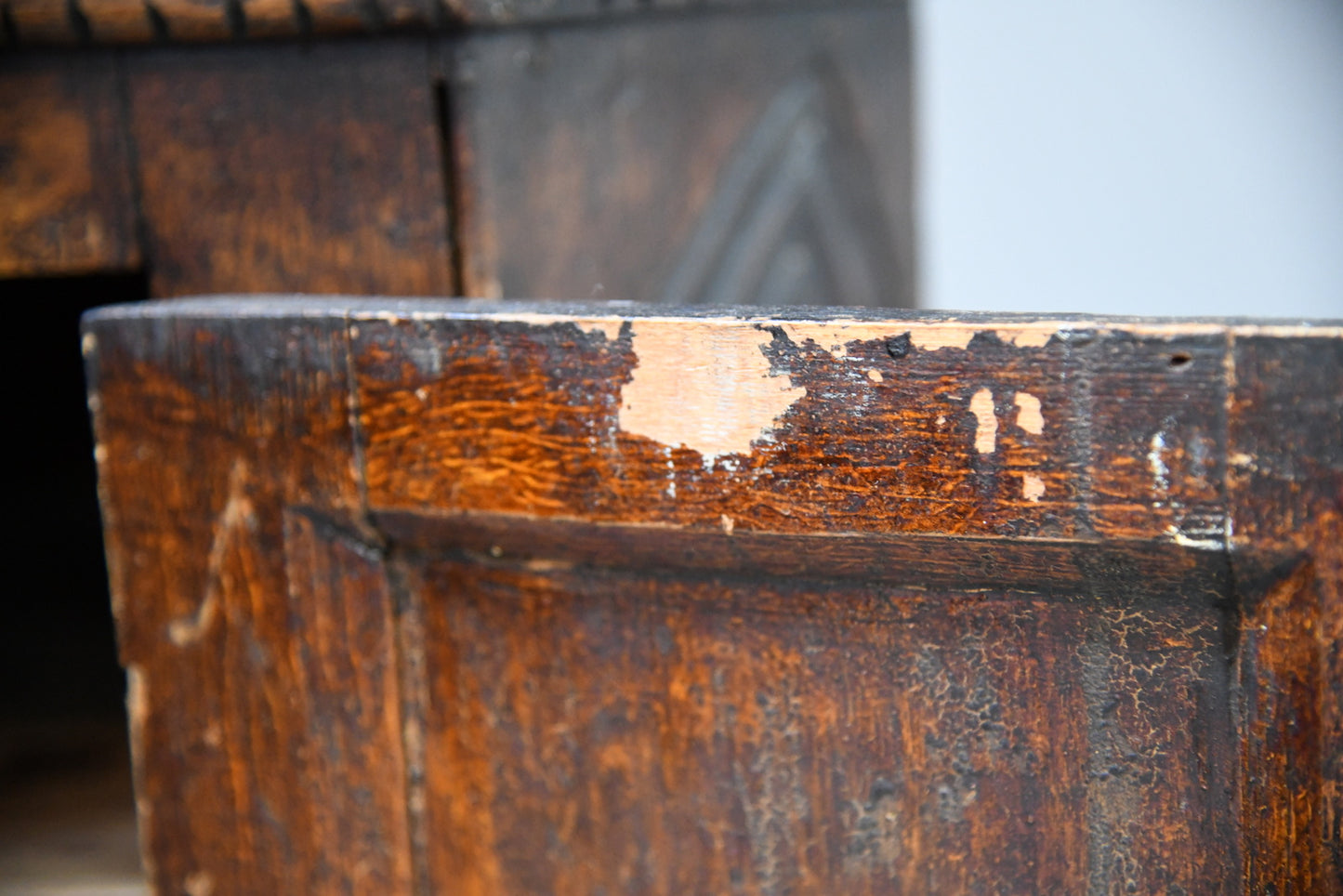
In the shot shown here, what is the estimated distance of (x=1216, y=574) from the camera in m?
0.39

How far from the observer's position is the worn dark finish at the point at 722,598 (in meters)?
0.39

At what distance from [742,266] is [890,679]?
67cm

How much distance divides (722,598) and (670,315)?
13 centimetres

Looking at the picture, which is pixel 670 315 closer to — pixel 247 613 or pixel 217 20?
pixel 247 613

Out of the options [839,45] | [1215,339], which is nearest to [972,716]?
[1215,339]

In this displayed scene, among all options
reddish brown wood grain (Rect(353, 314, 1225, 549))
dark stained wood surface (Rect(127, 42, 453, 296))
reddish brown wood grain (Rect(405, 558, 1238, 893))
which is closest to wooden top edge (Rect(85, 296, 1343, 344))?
reddish brown wood grain (Rect(353, 314, 1225, 549))

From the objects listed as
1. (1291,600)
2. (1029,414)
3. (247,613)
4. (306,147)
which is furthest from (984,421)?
(306,147)

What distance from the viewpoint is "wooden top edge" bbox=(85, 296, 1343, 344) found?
38cm

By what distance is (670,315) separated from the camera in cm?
43

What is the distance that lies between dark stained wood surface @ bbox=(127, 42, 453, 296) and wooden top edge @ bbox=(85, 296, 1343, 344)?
0.73ft

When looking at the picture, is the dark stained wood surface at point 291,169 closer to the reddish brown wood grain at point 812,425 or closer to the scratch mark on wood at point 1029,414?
the reddish brown wood grain at point 812,425

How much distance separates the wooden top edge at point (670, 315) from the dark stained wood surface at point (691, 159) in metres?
0.29

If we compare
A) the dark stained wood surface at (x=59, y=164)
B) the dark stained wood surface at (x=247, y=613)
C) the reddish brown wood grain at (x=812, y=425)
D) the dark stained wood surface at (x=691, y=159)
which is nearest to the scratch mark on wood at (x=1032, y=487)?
the reddish brown wood grain at (x=812, y=425)

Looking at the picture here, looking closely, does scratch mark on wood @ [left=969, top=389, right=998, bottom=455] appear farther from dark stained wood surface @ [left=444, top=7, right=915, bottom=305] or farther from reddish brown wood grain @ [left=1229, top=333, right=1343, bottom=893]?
dark stained wood surface @ [left=444, top=7, right=915, bottom=305]
